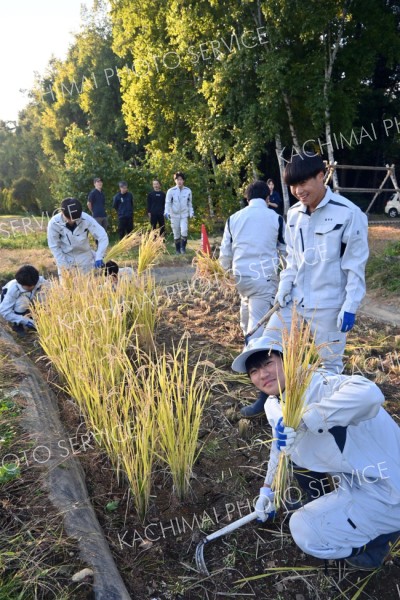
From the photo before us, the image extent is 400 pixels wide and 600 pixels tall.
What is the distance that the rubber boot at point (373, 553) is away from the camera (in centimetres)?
192

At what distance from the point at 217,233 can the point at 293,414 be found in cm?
1207

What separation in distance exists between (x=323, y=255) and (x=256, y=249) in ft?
2.83

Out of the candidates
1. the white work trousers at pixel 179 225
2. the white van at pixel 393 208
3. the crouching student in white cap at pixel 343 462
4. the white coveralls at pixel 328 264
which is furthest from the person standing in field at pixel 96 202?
the white van at pixel 393 208

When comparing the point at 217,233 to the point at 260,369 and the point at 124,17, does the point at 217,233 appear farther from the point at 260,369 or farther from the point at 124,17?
the point at 260,369

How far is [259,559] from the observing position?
2.04 m

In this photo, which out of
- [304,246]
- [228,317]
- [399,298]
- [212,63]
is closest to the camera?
[304,246]

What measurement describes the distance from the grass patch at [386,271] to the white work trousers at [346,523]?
181 inches

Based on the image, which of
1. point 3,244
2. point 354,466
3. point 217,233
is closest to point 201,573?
point 354,466

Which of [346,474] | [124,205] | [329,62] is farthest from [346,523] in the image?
[329,62]

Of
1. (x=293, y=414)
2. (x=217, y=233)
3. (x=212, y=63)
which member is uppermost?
(x=212, y=63)

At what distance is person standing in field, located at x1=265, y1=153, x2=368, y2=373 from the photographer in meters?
2.64

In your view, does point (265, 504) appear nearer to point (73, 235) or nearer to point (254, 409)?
point (254, 409)

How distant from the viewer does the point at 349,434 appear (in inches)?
74.6

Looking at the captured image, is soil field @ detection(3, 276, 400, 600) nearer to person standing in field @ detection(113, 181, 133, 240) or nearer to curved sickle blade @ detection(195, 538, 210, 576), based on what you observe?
curved sickle blade @ detection(195, 538, 210, 576)
